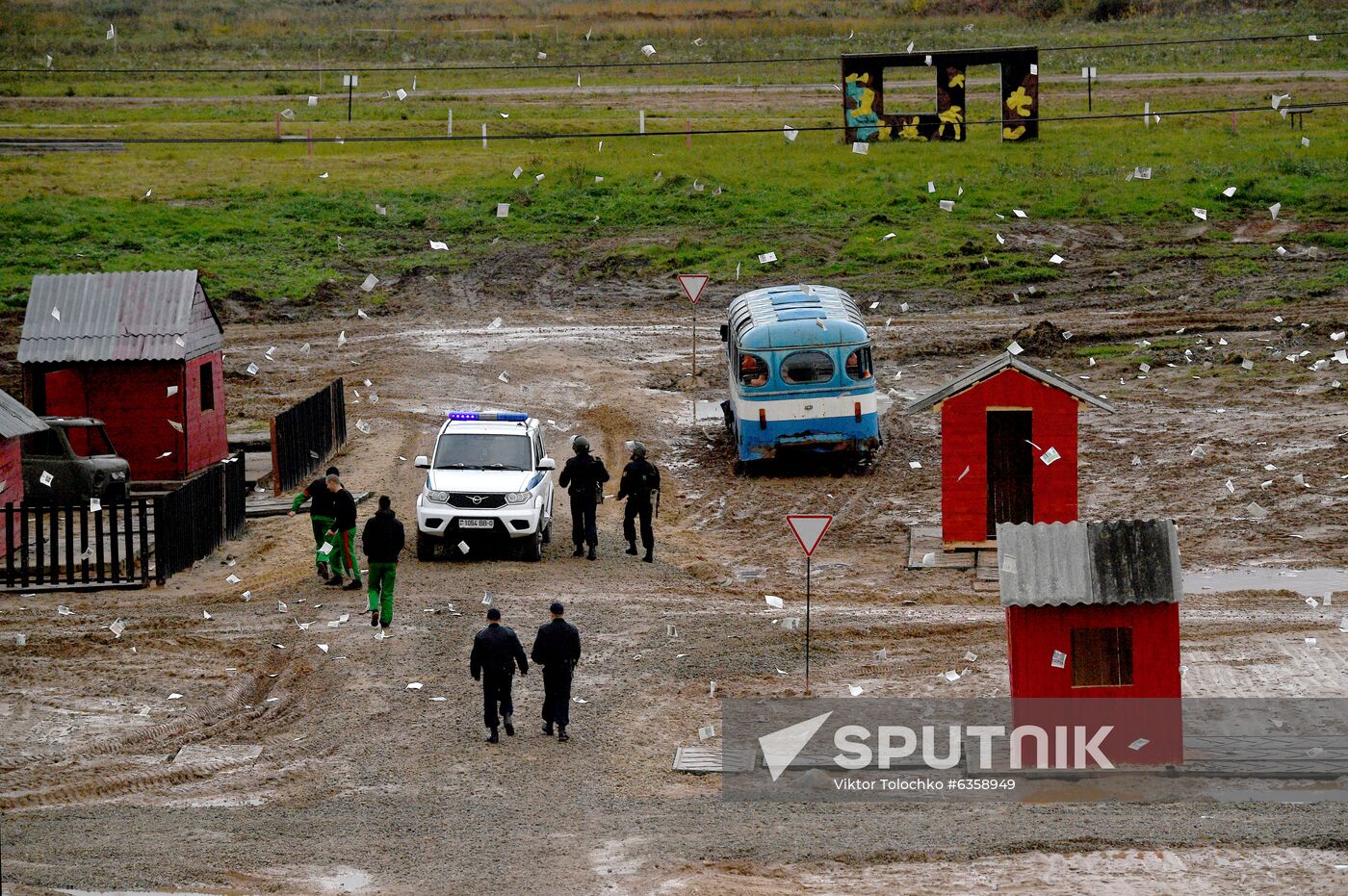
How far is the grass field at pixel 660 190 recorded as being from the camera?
39.6 m

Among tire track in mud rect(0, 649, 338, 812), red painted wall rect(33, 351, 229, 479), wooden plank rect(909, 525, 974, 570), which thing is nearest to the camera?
tire track in mud rect(0, 649, 338, 812)

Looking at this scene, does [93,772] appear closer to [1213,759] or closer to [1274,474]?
[1213,759]

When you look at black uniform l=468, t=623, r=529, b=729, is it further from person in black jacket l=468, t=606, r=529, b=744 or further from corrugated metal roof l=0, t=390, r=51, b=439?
corrugated metal roof l=0, t=390, r=51, b=439

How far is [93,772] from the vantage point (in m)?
14.5

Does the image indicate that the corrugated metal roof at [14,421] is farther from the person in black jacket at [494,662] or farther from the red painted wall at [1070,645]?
the red painted wall at [1070,645]

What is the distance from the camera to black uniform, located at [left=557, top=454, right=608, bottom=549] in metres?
22.0

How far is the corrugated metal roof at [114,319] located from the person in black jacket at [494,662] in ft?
43.8

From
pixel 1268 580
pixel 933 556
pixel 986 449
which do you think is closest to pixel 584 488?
pixel 933 556

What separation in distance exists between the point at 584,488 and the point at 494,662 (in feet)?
23.6

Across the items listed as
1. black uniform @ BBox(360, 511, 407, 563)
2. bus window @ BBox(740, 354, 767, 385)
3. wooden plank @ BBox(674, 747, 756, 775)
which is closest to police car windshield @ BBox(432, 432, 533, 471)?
black uniform @ BBox(360, 511, 407, 563)

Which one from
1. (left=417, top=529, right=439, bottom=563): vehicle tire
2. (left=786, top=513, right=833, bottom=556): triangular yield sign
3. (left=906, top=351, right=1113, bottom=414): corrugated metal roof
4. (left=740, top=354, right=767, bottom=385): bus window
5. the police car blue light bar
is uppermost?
(left=740, top=354, right=767, bottom=385): bus window

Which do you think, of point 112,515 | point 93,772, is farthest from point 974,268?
point 93,772

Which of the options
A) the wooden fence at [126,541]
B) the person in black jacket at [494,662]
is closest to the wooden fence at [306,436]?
the wooden fence at [126,541]

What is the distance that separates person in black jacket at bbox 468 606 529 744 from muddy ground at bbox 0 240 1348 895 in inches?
12.7
